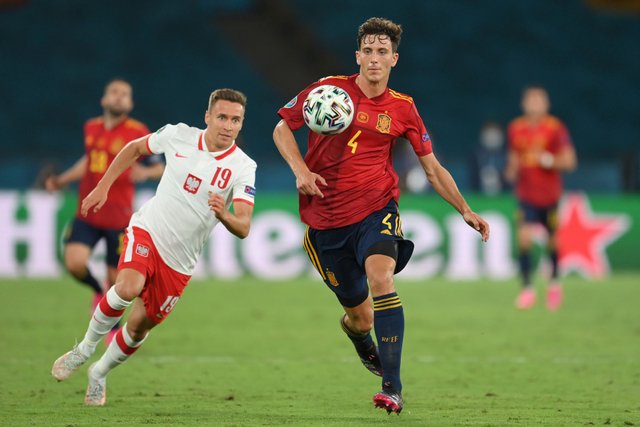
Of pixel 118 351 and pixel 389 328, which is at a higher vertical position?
pixel 389 328

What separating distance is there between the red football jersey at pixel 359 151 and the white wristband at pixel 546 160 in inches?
243

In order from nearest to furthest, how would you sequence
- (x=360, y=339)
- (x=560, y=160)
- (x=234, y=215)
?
(x=234, y=215) → (x=360, y=339) → (x=560, y=160)

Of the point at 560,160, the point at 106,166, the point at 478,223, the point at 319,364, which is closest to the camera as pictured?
the point at 478,223

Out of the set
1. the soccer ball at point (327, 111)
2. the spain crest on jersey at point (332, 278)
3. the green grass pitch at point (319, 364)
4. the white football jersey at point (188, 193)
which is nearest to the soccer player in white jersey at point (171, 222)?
the white football jersey at point (188, 193)

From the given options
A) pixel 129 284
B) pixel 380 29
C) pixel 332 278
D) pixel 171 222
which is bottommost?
pixel 129 284

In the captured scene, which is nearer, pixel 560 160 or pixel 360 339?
pixel 360 339

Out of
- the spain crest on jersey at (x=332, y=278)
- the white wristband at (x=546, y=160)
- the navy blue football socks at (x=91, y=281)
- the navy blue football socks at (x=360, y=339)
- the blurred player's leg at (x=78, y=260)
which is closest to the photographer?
the spain crest on jersey at (x=332, y=278)

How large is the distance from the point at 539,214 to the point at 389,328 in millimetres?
6781

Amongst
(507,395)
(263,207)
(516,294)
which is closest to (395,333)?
(507,395)

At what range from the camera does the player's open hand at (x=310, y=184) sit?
5316mm

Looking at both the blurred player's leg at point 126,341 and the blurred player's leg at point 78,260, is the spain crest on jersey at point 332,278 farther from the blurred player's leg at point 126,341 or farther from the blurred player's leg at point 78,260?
the blurred player's leg at point 78,260

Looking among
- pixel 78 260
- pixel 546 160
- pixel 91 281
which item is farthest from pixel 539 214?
pixel 78 260

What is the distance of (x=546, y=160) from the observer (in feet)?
37.6

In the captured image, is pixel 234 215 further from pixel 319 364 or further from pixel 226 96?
pixel 319 364
